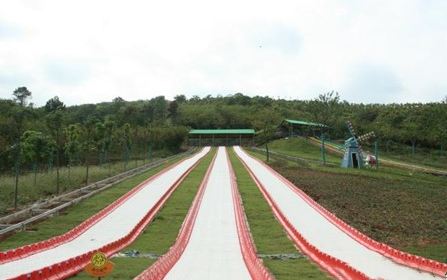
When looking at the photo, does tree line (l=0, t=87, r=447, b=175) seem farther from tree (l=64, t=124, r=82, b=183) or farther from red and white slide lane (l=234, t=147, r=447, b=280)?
red and white slide lane (l=234, t=147, r=447, b=280)

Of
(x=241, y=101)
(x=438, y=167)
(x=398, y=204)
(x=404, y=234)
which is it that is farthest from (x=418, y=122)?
(x=241, y=101)

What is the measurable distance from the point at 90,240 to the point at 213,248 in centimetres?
419

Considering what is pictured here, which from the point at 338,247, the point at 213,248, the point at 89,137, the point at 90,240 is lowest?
the point at 213,248

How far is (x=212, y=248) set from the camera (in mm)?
19422

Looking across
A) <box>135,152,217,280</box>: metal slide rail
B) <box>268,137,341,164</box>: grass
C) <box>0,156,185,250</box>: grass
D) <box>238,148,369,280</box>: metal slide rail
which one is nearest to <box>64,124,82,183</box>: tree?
<box>0,156,185,250</box>: grass

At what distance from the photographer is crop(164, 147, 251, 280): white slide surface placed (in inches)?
595

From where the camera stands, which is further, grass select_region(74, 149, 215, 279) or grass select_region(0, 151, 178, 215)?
grass select_region(0, 151, 178, 215)

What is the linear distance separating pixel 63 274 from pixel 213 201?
699 inches

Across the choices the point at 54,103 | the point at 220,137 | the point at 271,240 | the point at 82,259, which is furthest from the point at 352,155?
the point at 54,103

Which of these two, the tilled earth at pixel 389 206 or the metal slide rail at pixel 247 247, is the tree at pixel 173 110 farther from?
the metal slide rail at pixel 247 247

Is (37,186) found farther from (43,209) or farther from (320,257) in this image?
(320,257)

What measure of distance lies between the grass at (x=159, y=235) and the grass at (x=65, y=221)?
9.79ft

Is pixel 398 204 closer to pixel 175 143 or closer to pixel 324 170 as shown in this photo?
pixel 324 170

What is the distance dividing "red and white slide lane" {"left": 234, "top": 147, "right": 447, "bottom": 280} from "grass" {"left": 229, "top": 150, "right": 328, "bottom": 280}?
366 mm
